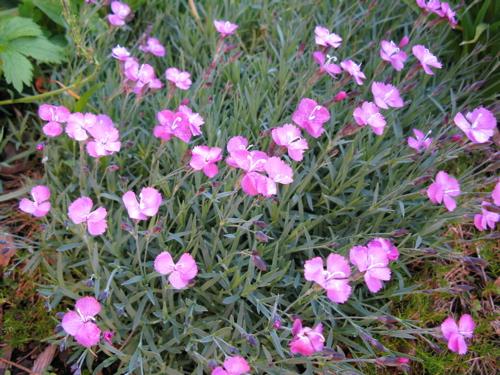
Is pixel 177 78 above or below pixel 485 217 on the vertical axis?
above

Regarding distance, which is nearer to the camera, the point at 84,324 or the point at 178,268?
the point at 84,324

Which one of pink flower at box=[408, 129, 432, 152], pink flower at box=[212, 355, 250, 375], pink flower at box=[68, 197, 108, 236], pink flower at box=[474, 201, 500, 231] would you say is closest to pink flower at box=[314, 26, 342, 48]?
pink flower at box=[408, 129, 432, 152]

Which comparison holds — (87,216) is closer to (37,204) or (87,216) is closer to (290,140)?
(37,204)

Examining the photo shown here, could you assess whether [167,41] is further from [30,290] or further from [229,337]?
[229,337]

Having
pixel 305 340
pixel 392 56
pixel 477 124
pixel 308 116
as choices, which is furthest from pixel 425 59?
pixel 305 340

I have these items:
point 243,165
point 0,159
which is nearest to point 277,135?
point 243,165

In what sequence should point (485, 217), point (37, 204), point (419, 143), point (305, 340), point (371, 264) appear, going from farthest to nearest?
point (419, 143)
point (485, 217)
point (37, 204)
point (371, 264)
point (305, 340)
